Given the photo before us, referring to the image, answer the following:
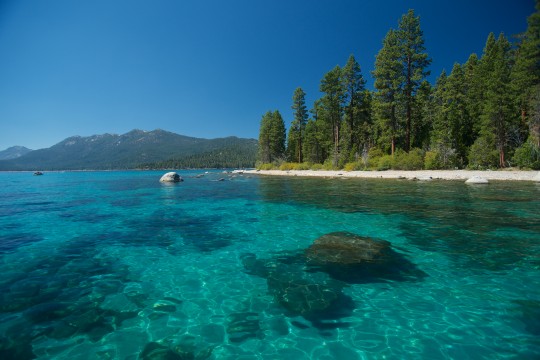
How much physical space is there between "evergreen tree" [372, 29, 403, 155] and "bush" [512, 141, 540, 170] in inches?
539

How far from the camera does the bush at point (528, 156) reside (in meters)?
25.2

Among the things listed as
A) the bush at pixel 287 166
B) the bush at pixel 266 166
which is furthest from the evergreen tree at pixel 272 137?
the bush at pixel 287 166

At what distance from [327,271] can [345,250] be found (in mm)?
1233

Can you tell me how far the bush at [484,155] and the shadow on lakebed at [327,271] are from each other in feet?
107

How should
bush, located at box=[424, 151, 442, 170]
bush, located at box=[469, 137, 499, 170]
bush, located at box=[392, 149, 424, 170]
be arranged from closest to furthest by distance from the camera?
bush, located at box=[469, 137, 499, 170]
bush, located at box=[424, 151, 442, 170]
bush, located at box=[392, 149, 424, 170]

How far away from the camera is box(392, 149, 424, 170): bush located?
110ft

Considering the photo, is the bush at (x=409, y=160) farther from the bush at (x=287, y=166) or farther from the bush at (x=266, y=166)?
the bush at (x=266, y=166)

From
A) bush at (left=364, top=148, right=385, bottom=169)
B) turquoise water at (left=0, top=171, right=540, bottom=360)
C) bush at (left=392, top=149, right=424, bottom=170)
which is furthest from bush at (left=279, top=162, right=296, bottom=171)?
turquoise water at (left=0, top=171, right=540, bottom=360)

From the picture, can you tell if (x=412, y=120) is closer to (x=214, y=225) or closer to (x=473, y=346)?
(x=214, y=225)

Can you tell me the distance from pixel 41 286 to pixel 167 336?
151 inches

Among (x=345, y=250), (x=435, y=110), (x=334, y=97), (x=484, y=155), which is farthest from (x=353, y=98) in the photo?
(x=345, y=250)

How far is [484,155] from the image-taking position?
30.5m

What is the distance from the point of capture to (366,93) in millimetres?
49562

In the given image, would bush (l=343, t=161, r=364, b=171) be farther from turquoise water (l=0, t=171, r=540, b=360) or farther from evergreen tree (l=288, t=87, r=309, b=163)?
turquoise water (l=0, t=171, r=540, b=360)
